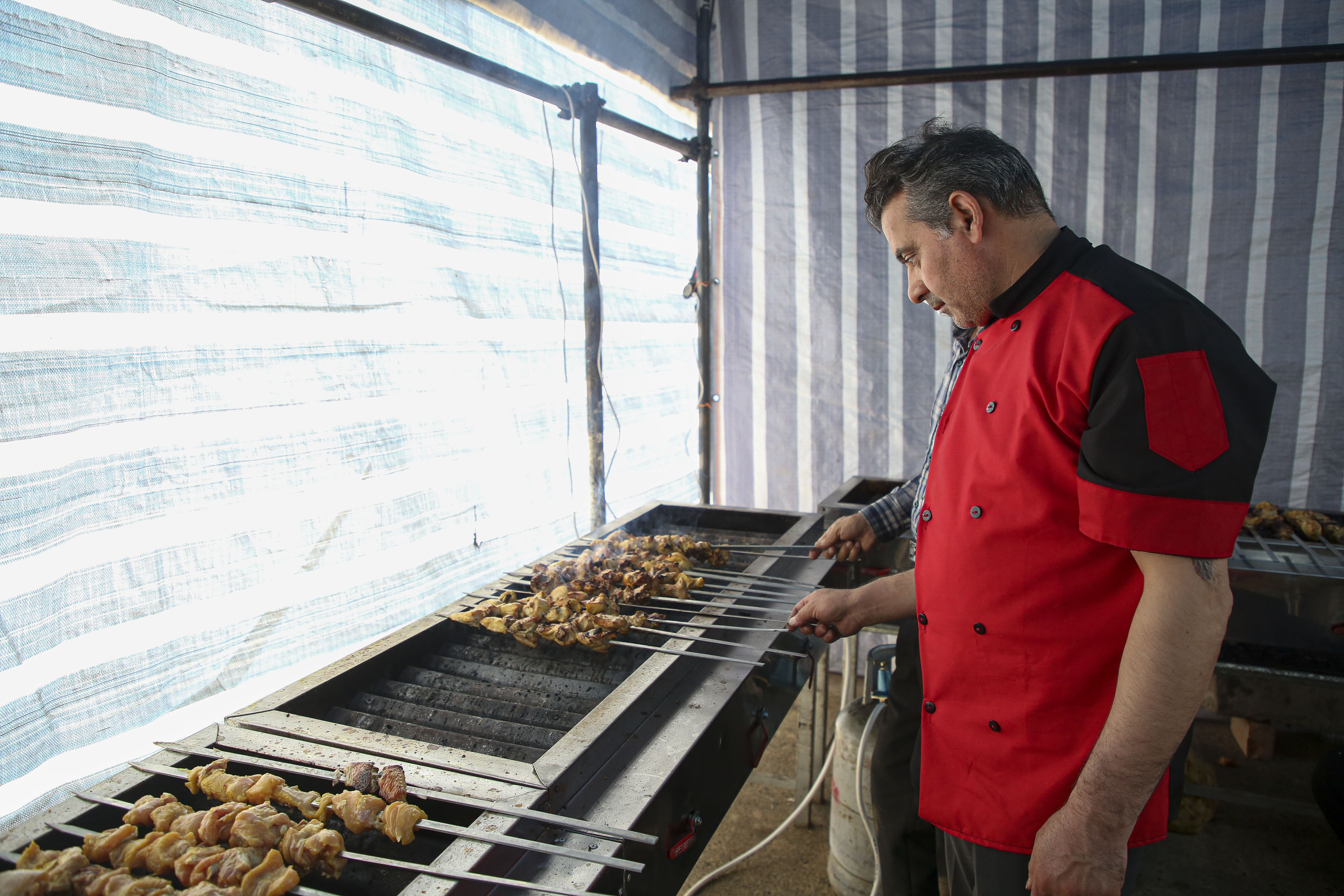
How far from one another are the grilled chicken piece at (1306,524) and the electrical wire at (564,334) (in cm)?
376

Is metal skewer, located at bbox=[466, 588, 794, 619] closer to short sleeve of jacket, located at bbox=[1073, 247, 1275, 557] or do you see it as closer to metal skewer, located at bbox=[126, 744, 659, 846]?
metal skewer, located at bbox=[126, 744, 659, 846]

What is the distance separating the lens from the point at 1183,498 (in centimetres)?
154

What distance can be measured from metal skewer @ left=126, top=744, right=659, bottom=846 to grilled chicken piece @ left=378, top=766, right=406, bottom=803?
3 cm

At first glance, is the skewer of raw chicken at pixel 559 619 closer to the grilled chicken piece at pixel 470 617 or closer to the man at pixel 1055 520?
the grilled chicken piece at pixel 470 617

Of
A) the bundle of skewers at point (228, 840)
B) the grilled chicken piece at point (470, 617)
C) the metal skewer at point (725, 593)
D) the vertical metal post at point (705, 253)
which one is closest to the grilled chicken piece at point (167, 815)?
the bundle of skewers at point (228, 840)

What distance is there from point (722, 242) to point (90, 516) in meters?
4.90

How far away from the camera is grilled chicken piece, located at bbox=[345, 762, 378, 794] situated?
169 cm

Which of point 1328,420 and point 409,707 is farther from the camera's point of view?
point 1328,420

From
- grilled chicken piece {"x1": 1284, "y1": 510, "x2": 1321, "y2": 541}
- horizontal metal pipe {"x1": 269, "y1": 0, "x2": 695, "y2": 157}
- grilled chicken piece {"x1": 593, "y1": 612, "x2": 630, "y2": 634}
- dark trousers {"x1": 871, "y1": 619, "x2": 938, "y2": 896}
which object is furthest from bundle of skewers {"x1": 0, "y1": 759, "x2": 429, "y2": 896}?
grilled chicken piece {"x1": 1284, "y1": 510, "x2": 1321, "y2": 541}

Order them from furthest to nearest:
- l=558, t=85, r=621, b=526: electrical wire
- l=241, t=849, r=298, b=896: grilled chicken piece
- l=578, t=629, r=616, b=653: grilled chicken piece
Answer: l=558, t=85, r=621, b=526: electrical wire → l=578, t=629, r=616, b=653: grilled chicken piece → l=241, t=849, r=298, b=896: grilled chicken piece

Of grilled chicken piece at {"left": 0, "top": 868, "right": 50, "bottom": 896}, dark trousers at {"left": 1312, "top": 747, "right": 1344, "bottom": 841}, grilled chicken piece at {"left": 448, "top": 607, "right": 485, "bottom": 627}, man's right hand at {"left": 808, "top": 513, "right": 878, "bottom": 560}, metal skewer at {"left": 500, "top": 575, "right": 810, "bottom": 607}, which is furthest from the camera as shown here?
man's right hand at {"left": 808, "top": 513, "right": 878, "bottom": 560}

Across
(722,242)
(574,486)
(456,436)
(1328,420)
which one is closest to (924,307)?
(722,242)

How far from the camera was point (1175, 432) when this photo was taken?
156cm

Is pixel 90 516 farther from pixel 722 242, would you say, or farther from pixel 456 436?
pixel 722 242
